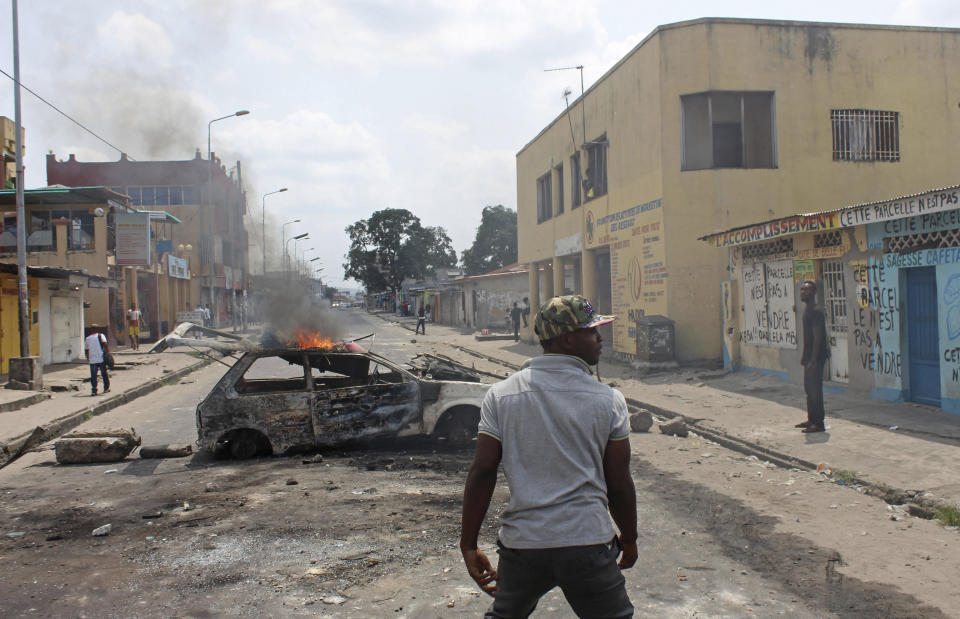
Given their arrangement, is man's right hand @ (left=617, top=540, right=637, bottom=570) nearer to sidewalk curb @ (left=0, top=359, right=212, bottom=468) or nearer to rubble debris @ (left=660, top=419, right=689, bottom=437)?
rubble debris @ (left=660, top=419, right=689, bottom=437)

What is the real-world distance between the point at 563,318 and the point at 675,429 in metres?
7.54

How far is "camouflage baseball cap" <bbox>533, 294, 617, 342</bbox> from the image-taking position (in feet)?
8.23

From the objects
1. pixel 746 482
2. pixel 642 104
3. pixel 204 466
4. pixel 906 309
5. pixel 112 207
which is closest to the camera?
pixel 746 482

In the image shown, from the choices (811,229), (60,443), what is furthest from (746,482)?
(60,443)

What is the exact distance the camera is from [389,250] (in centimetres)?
9256

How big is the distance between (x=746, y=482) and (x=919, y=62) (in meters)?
15.3

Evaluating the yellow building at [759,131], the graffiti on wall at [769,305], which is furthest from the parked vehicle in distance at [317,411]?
the yellow building at [759,131]

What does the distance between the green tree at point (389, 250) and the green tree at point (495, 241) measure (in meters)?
6.92

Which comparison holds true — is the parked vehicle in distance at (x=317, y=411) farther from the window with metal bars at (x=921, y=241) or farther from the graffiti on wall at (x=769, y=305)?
the graffiti on wall at (x=769, y=305)

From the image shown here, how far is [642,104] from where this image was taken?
17859mm

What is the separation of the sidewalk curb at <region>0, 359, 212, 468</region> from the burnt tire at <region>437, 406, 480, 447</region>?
579cm

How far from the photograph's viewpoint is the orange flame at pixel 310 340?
8.60 meters

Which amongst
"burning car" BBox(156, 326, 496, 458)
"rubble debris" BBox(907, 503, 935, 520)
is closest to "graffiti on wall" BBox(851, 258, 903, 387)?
"rubble debris" BBox(907, 503, 935, 520)

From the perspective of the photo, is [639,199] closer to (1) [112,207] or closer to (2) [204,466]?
(2) [204,466]
